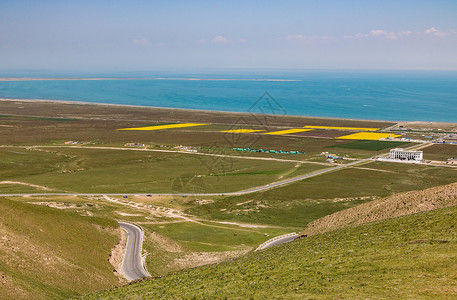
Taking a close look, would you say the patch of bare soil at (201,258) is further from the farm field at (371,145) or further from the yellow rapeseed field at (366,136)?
the yellow rapeseed field at (366,136)

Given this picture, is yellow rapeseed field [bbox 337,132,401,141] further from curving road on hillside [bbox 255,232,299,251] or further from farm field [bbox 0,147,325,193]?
curving road on hillside [bbox 255,232,299,251]

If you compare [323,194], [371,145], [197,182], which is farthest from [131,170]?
[371,145]

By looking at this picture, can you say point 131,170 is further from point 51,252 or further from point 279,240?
point 51,252

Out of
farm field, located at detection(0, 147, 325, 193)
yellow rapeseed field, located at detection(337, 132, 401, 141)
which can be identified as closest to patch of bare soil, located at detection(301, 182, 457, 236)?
farm field, located at detection(0, 147, 325, 193)

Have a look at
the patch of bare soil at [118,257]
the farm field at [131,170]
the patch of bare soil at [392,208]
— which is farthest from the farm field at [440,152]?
the patch of bare soil at [118,257]

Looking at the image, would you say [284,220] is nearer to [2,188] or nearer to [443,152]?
[2,188]

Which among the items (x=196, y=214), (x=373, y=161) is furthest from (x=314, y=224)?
(x=373, y=161)

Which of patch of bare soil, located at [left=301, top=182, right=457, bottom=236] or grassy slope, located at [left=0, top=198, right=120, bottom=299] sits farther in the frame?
patch of bare soil, located at [left=301, top=182, right=457, bottom=236]
